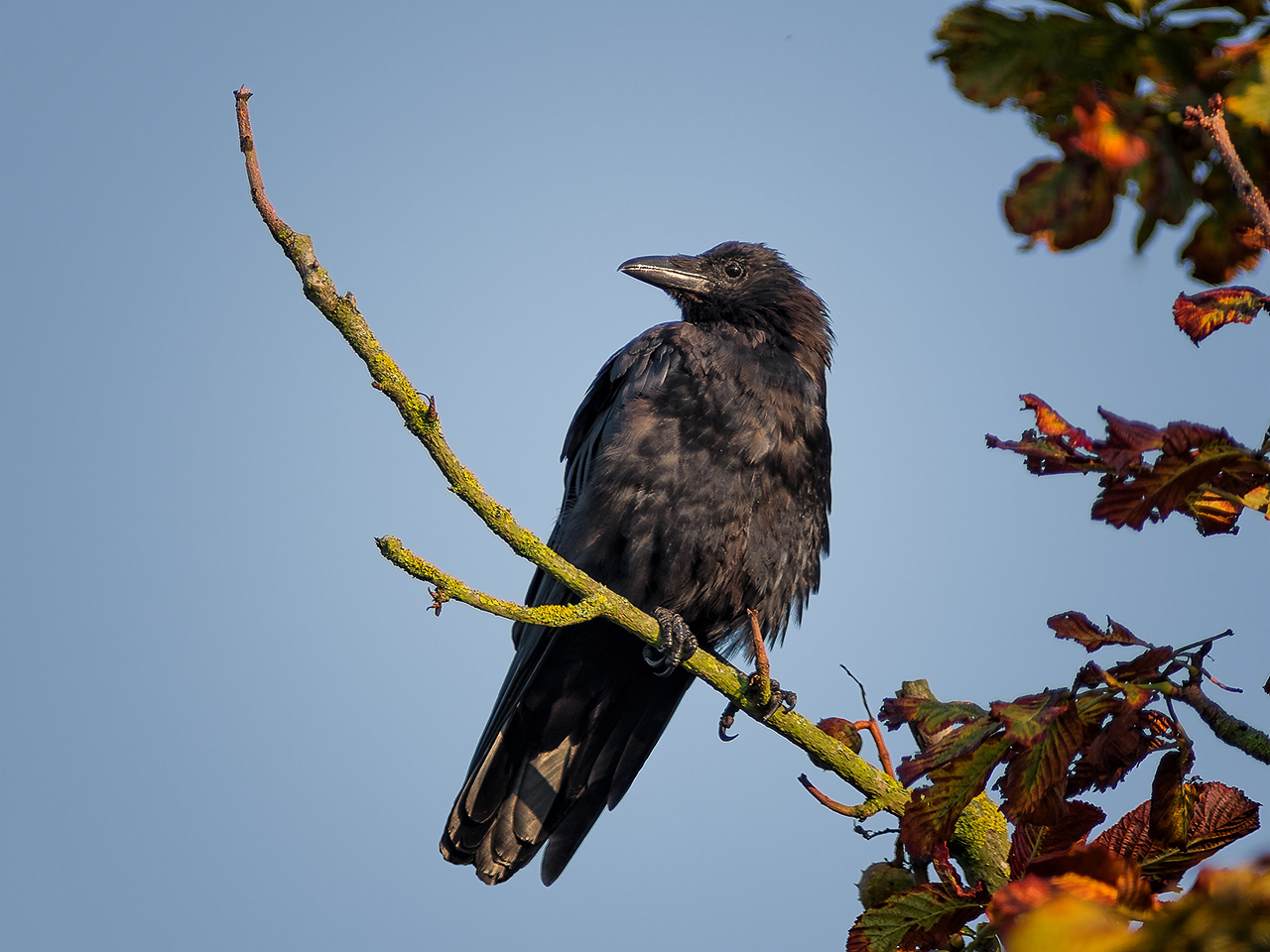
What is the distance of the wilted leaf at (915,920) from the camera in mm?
1796

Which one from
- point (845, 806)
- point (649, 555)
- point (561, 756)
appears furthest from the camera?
point (561, 756)

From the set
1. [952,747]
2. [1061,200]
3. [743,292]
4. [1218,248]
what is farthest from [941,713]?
[743,292]

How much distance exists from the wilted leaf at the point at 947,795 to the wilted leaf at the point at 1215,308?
0.69 meters

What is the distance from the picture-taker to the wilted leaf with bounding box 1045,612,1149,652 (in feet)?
5.67

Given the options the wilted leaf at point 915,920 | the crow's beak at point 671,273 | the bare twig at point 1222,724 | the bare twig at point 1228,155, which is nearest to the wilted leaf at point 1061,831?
the wilted leaf at point 915,920

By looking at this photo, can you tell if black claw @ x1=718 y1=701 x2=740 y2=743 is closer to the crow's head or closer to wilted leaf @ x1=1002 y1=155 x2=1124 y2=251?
the crow's head

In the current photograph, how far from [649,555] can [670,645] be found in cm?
95

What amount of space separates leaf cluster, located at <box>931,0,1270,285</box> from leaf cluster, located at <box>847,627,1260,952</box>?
2.72ft

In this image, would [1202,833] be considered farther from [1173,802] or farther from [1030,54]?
[1030,54]

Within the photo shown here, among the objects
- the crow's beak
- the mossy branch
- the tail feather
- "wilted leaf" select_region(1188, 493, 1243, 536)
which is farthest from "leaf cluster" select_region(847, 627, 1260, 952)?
the crow's beak

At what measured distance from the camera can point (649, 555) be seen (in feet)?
16.1

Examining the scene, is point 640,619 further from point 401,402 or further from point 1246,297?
point 1246,297

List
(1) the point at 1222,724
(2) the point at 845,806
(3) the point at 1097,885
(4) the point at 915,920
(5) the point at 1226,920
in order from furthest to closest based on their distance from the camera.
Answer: (2) the point at 845,806 < (4) the point at 915,920 < (1) the point at 1222,724 < (3) the point at 1097,885 < (5) the point at 1226,920

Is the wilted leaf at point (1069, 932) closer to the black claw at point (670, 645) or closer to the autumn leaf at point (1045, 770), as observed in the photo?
the autumn leaf at point (1045, 770)
